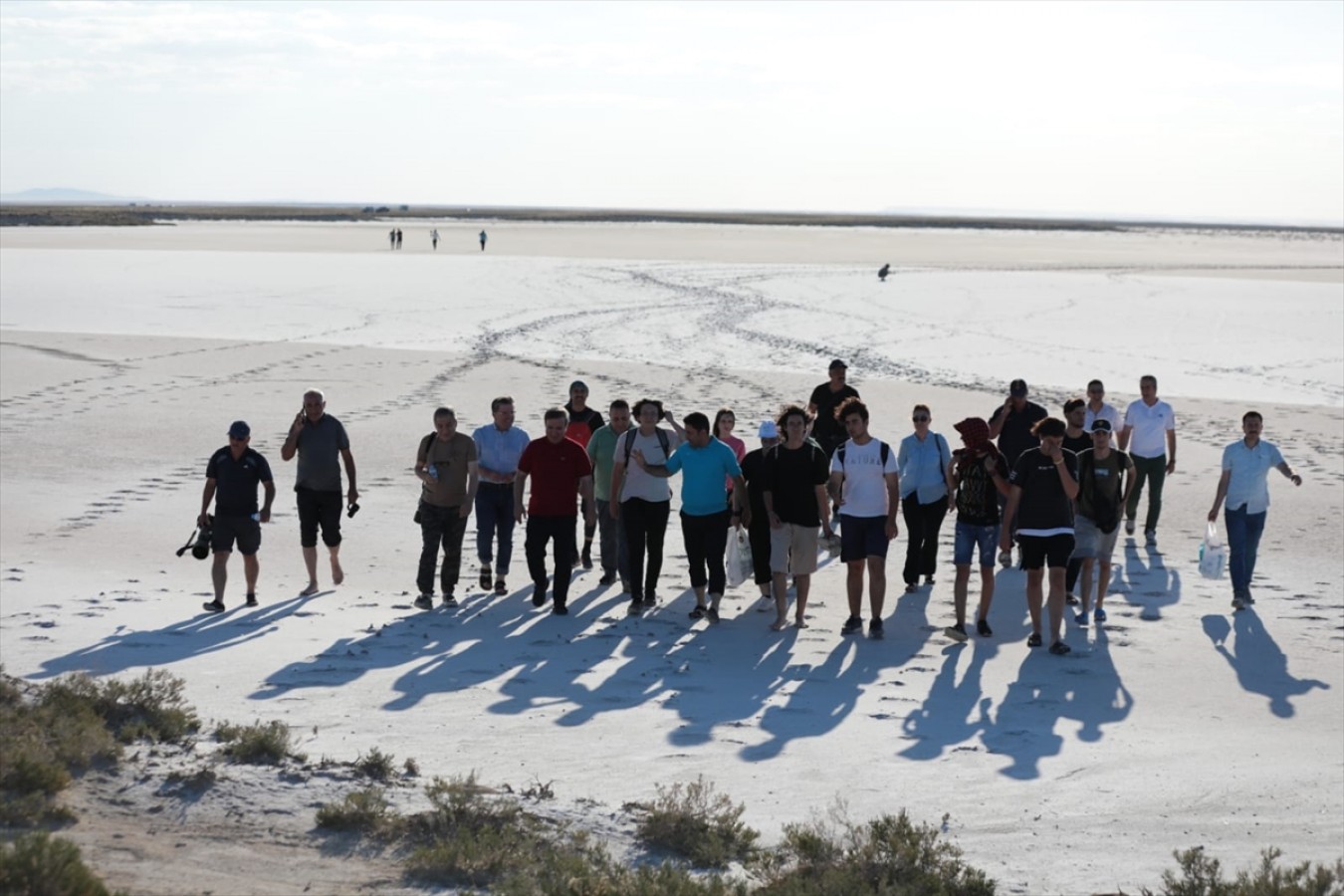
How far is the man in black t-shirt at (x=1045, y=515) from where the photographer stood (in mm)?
10094

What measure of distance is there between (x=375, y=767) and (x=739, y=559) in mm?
4769

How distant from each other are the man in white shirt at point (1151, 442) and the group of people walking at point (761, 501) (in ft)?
6.81

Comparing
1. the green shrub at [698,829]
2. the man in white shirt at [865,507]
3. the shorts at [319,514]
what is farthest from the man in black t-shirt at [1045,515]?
the shorts at [319,514]

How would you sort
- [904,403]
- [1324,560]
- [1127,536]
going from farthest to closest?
[904,403] < [1127,536] < [1324,560]

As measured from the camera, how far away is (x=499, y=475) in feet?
37.7

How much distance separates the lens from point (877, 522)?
1056 cm

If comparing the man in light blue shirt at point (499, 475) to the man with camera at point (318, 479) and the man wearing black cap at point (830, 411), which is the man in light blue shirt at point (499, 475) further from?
the man wearing black cap at point (830, 411)

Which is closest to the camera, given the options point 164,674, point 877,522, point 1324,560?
point 164,674

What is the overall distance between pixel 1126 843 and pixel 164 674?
5.19 meters

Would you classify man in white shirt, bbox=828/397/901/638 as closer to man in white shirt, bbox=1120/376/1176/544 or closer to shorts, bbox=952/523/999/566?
shorts, bbox=952/523/999/566

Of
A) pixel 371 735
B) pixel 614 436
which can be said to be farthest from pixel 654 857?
pixel 614 436

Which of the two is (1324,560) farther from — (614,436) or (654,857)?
(654,857)

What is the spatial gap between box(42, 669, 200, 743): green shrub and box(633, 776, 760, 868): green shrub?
103 inches

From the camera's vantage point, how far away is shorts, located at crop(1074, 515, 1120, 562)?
35.5 feet
